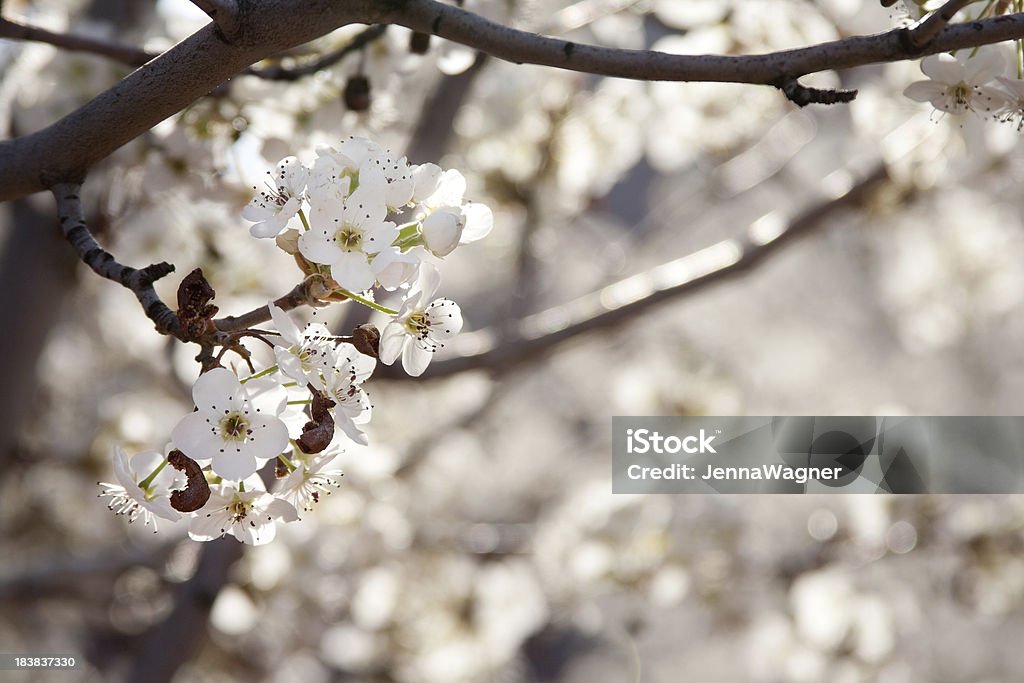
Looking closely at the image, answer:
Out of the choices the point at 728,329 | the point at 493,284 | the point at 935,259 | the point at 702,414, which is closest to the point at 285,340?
the point at 702,414

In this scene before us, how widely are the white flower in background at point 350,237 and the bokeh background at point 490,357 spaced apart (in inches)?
23.4

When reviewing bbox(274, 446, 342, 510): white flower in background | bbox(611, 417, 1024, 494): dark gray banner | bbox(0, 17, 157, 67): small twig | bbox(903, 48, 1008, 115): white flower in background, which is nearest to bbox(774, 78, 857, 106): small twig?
bbox(903, 48, 1008, 115): white flower in background

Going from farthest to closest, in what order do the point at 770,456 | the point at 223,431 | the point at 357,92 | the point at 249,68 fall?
the point at 770,456, the point at 357,92, the point at 249,68, the point at 223,431

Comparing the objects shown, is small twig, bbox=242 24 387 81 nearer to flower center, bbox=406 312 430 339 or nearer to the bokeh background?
the bokeh background

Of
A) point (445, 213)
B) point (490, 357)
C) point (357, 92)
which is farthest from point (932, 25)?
point (490, 357)

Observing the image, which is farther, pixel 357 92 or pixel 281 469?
pixel 357 92

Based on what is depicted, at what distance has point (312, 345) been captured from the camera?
809 mm

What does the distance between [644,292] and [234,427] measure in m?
1.19

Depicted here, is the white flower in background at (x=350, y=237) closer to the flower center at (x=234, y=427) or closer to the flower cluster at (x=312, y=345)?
the flower cluster at (x=312, y=345)

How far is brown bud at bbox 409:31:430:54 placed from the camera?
50.2 inches

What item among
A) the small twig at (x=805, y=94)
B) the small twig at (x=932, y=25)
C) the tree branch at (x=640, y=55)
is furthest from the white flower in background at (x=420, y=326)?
the small twig at (x=932, y=25)

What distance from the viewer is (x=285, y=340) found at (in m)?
0.79

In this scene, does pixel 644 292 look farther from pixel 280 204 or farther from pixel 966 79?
pixel 280 204

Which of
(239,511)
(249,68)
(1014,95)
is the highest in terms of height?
(249,68)
